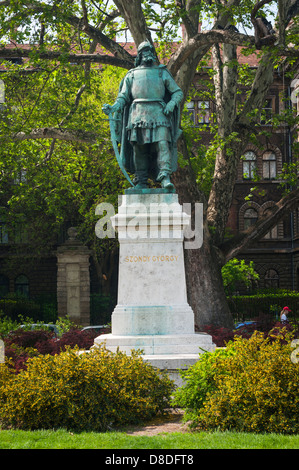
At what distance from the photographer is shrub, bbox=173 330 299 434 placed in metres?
6.29

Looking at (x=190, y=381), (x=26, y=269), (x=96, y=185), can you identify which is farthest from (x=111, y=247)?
(x=190, y=381)

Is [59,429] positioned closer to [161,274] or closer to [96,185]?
[161,274]

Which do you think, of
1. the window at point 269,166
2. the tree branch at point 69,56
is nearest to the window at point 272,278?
the window at point 269,166

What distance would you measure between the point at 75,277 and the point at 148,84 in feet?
69.9

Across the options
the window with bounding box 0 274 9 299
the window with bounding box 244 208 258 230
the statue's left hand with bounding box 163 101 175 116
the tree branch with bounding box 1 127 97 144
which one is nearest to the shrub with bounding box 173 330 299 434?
the statue's left hand with bounding box 163 101 175 116

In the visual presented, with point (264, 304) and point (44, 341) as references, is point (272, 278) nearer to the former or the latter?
point (264, 304)

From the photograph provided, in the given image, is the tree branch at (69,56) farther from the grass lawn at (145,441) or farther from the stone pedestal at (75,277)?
the stone pedestal at (75,277)

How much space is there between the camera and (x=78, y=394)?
6.80 meters

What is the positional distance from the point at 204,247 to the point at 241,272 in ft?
56.5

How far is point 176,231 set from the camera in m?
9.69

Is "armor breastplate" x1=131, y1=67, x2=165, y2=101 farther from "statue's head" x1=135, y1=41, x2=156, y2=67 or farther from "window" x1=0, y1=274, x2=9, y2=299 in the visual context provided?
"window" x1=0, y1=274, x2=9, y2=299

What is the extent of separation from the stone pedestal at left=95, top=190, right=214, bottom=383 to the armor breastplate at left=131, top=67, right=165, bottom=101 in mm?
Answer: 1552

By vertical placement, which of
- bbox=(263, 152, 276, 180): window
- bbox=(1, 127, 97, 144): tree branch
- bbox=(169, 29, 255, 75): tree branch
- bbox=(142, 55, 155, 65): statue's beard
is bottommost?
bbox=(142, 55, 155, 65): statue's beard

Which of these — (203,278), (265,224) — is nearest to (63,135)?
(203,278)
